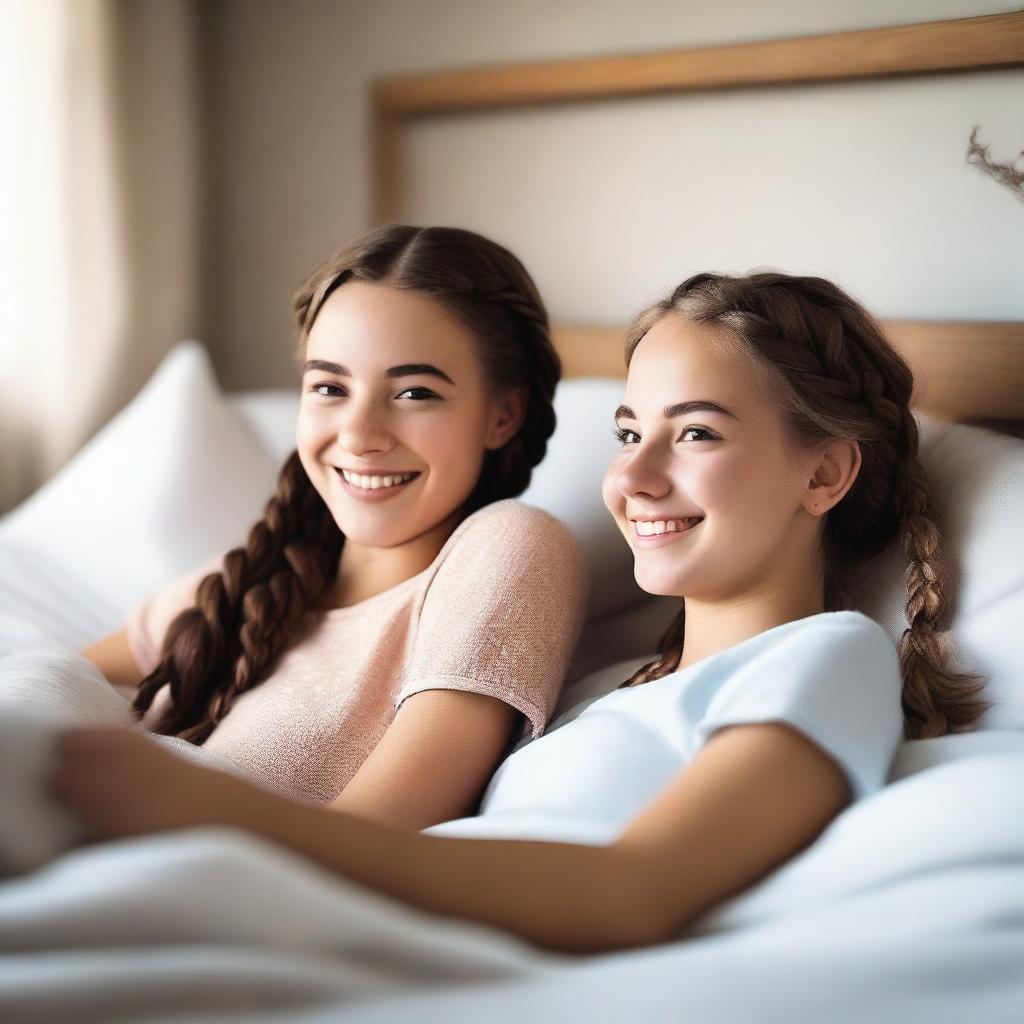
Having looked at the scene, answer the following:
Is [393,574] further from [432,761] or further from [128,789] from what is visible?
[128,789]

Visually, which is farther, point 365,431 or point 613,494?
point 365,431

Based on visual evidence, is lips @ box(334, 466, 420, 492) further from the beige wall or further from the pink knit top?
the beige wall

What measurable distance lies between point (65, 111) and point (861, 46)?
152 centimetres

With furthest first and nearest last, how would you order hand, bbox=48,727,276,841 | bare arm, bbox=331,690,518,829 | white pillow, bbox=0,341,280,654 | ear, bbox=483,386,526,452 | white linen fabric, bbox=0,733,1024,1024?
1. white pillow, bbox=0,341,280,654
2. ear, bbox=483,386,526,452
3. bare arm, bbox=331,690,518,829
4. hand, bbox=48,727,276,841
5. white linen fabric, bbox=0,733,1024,1024

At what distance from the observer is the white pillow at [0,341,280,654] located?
1880 mm

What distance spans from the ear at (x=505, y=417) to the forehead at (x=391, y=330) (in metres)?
0.08

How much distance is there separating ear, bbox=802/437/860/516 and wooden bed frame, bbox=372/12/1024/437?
0.27 m

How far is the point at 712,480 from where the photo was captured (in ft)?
3.83

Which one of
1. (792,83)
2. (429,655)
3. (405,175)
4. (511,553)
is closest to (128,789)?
(429,655)

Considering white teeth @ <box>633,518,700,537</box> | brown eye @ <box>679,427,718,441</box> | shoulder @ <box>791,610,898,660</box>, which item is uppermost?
brown eye @ <box>679,427,718,441</box>

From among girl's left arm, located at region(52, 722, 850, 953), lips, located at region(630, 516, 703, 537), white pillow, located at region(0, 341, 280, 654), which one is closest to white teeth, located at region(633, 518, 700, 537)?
lips, located at region(630, 516, 703, 537)

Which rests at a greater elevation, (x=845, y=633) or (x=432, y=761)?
(x=845, y=633)

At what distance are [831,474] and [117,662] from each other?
102 centimetres

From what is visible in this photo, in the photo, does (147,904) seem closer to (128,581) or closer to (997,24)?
(128,581)
